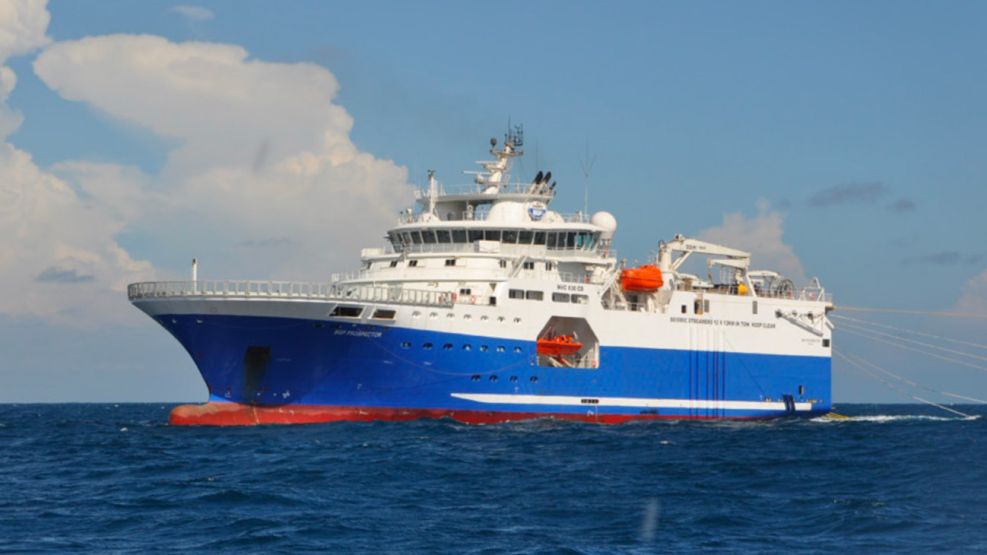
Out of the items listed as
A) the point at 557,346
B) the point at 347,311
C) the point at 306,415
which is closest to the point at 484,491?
the point at 347,311

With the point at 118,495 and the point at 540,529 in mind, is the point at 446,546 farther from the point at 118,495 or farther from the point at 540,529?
the point at 118,495

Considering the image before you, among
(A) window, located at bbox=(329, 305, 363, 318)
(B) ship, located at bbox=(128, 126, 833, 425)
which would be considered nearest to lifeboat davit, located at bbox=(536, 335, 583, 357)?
(B) ship, located at bbox=(128, 126, 833, 425)

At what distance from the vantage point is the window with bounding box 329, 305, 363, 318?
3972 cm

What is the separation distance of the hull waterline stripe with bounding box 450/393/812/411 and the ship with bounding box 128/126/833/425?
6 cm

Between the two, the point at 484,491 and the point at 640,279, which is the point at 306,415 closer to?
the point at 640,279

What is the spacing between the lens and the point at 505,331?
139 ft

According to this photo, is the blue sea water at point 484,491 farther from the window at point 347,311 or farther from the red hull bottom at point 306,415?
the window at point 347,311

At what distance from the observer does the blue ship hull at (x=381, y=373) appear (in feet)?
132

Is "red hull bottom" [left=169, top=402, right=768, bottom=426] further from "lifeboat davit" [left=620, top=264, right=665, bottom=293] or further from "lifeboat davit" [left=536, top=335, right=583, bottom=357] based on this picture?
"lifeboat davit" [left=620, top=264, right=665, bottom=293]

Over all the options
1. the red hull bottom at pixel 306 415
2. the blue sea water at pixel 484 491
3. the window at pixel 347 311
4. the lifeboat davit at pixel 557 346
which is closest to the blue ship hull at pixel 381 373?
the red hull bottom at pixel 306 415

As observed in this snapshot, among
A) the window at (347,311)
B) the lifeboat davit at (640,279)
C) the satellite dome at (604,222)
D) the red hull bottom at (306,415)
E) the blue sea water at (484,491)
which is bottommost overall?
the blue sea water at (484,491)

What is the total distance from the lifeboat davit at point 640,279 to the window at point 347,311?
11.5 m

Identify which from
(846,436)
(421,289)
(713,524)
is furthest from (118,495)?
(846,436)

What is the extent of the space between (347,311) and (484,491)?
50.2 ft
